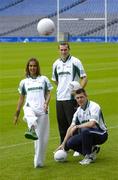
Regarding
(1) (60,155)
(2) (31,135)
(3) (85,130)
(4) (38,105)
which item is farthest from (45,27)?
(2) (31,135)

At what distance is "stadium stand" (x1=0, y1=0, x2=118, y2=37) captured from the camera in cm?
5891

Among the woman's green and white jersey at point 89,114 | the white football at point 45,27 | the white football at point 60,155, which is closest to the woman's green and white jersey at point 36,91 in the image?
the woman's green and white jersey at point 89,114

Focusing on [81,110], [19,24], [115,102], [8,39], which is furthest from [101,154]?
[19,24]

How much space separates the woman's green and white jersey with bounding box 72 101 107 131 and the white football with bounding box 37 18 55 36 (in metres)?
22.8

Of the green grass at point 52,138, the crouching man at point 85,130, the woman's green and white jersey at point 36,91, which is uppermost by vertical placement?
the woman's green and white jersey at point 36,91

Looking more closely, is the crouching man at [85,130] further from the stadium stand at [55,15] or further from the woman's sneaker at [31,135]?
the stadium stand at [55,15]

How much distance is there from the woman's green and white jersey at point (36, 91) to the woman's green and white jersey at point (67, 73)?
1.13 m

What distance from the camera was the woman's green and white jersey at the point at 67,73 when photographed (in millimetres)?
11578

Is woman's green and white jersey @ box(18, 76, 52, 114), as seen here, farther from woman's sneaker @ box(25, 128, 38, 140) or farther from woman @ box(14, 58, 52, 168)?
woman's sneaker @ box(25, 128, 38, 140)

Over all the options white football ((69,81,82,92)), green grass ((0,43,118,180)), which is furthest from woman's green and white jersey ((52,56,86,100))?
green grass ((0,43,118,180))

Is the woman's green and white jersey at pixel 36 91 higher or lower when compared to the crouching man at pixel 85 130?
higher

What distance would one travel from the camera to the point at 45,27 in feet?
112

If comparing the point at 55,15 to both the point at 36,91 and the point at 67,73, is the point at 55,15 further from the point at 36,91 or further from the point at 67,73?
the point at 36,91

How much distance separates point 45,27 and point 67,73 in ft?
74.9
